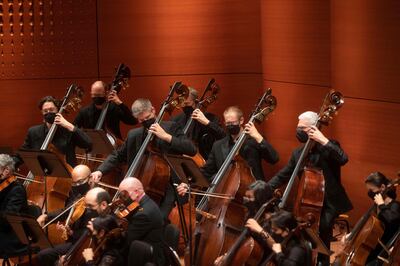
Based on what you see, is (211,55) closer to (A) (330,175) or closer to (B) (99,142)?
(B) (99,142)

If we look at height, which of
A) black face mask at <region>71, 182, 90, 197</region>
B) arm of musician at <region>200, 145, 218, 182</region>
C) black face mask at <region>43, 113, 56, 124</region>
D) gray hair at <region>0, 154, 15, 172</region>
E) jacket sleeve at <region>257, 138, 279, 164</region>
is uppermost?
black face mask at <region>43, 113, 56, 124</region>

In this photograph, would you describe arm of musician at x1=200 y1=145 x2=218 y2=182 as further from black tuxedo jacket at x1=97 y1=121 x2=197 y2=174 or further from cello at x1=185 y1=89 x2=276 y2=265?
cello at x1=185 y1=89 x2=276 y2=265

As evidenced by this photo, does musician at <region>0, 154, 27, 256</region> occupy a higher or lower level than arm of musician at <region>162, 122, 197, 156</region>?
lower

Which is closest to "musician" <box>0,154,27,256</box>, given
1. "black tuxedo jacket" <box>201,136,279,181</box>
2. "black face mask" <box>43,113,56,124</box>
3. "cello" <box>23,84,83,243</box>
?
"cello" <box>23,84,83,243</box>

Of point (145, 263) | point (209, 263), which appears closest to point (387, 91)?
point (209, 263)

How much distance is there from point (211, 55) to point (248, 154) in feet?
10.1

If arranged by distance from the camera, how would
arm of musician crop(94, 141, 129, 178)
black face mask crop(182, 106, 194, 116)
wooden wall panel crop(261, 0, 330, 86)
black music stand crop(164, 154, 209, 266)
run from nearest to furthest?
black music stand crop(164, 154, 209, 266), arm of musician crop(94, 141, 129, 178), black face mask crop(182, 106, 194, 116), wooden wall panel crop(261, 0, 330, 86)

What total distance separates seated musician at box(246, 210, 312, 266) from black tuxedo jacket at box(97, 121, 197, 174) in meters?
1.59

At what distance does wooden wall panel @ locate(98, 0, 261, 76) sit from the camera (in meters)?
9.77

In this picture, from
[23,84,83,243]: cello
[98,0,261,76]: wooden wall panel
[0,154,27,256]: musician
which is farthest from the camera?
[98,0,261,76]: wooden wall panel

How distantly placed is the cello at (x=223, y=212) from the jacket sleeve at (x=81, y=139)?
1.58 m

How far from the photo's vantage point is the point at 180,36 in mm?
10016

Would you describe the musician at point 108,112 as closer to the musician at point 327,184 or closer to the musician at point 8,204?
the musician at point 8,204

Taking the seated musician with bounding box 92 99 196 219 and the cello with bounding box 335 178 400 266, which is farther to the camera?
the seated musician with bounding box 92 99 196 219
